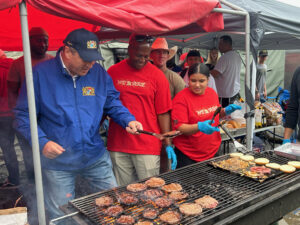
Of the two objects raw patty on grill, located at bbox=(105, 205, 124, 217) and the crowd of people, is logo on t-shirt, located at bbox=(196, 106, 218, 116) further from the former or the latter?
raw patty on grill, located at bbox=(105, 205, 124, 217)

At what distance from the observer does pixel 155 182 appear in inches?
91.2

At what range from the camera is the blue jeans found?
94.3 inches

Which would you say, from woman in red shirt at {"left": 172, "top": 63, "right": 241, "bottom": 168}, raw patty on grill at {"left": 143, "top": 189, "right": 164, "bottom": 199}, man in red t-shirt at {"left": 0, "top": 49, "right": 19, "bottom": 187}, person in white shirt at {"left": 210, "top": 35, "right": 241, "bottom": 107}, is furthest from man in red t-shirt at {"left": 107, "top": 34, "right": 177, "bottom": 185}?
person in white shirt at {"left": 210, "top": 35, "right": 241, "bottom": 107}

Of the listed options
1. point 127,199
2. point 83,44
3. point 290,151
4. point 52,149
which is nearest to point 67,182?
point 52,149

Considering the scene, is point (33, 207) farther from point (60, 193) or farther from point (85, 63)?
point (85, 63)

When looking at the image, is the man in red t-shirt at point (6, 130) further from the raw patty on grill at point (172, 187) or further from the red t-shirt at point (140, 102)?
the raw patty on grill at point (172, 187)

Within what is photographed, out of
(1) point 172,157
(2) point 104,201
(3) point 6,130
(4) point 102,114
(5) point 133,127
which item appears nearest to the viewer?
(2) point 104,201

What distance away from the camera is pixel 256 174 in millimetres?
2434

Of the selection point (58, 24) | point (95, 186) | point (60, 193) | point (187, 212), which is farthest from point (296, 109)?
point (58, 24)

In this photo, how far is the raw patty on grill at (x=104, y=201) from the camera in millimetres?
1953

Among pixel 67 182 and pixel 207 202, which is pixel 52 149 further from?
pixel 207 202

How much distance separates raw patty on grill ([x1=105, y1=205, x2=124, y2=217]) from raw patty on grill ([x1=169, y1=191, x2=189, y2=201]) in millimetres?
420

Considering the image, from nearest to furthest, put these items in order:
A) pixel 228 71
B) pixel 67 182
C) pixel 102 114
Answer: pixel 67 182 → pixel 102 114 → pixel 228 71

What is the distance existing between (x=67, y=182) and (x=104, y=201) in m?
0.63
